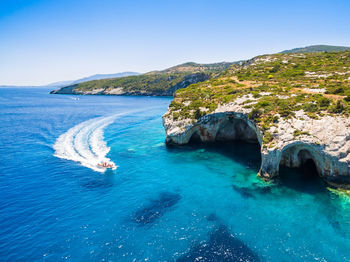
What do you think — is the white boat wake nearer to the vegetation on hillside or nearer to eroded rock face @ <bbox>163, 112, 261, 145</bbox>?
eroded rock face @ <bbox>163, 112, 261, 145</bbox>

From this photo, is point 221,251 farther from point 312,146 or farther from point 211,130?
point 211,130

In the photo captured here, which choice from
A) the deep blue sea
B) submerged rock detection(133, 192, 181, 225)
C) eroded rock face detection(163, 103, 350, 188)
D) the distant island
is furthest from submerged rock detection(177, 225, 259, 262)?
the distant island

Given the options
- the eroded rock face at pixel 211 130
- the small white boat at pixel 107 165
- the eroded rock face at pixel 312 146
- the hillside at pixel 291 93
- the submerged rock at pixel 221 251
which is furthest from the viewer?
the eroded rock face at pixel 211 130

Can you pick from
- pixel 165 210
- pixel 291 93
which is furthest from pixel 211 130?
pixel 165 210

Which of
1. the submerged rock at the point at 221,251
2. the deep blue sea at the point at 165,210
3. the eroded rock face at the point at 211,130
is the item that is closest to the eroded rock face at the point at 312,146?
the deep blue sea at the point at 165,210

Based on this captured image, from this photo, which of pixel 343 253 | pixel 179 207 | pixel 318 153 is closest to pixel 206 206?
pixel 179 207

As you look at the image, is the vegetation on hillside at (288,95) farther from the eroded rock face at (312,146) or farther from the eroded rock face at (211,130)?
the eroded rock face at (211,130)
